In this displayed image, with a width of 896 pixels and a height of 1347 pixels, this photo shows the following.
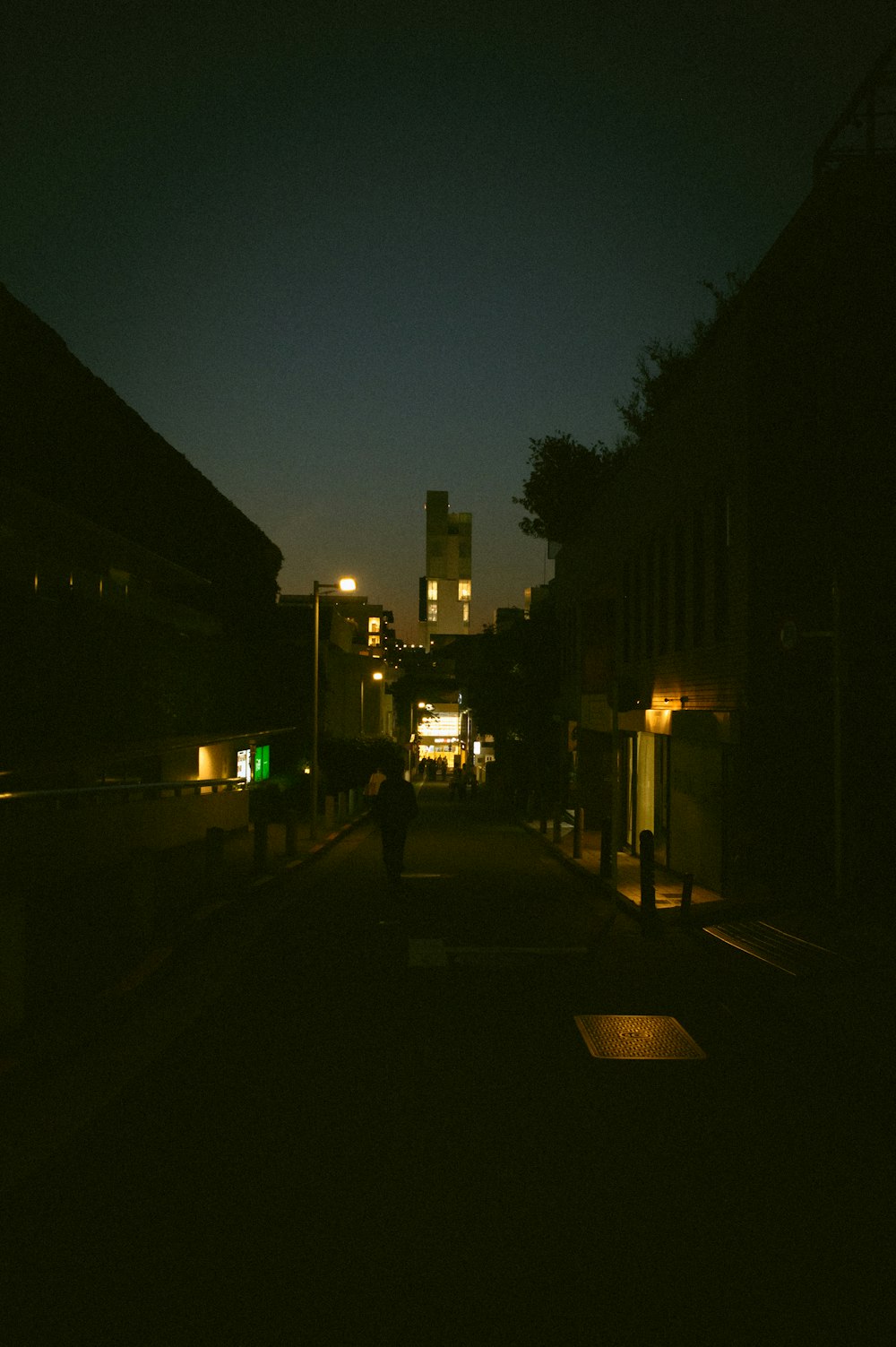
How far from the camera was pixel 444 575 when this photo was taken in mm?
150875

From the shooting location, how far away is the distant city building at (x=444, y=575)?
15088 cm

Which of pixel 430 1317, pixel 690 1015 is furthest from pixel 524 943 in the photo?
pixel 430 1317

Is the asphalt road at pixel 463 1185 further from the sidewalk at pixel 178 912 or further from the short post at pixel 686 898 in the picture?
the short post at pixel 686 898

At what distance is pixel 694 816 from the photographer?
1572 cm

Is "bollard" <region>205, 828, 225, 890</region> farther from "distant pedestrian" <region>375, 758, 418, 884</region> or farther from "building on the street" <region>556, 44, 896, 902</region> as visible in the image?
"building on the street" <region>556, 44, 896, 902</region>

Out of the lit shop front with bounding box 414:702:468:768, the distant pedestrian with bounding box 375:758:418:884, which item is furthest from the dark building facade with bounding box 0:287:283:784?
the lit shop front with bounding box 414:702:468:768

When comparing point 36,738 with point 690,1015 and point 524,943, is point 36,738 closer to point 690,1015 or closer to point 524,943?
point 524,943

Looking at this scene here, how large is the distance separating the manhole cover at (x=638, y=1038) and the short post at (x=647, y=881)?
4.37 m

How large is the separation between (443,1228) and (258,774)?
29.4 metres

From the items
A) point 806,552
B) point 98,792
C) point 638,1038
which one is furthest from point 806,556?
point 98,792

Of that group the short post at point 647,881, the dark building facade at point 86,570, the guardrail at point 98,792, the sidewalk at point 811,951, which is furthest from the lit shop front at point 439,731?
the short post at point 647,881

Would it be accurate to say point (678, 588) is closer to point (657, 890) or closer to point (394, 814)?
point (657, 890)

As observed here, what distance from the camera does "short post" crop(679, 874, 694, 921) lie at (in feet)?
39.9

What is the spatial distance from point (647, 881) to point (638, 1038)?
531 cm
